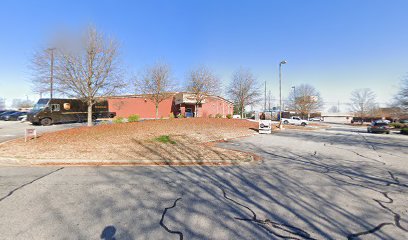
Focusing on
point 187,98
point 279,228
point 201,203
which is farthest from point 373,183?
point 187,98

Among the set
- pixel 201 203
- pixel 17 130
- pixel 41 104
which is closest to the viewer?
pixel 201 203

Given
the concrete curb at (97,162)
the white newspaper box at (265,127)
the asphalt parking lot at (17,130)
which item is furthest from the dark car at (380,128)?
the asphalt parking lot at (17,130)

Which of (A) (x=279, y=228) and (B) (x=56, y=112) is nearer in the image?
(A) (x=279, y=228)

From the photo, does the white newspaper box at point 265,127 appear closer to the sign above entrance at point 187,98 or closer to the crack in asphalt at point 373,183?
the crack in asphalt at point 373,183

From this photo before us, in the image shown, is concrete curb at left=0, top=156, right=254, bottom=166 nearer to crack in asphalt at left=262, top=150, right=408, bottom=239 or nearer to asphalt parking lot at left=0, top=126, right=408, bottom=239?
asphalt parking lot at left=0, top=126, right=408, bottom=239

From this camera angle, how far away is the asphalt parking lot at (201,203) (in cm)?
287

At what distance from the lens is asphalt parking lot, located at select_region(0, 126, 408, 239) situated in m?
2.87

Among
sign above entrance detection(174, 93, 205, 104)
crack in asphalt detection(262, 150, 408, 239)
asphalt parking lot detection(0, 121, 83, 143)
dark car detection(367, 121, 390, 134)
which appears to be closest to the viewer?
crack in asphalt detection(262, 150, 408, 239)

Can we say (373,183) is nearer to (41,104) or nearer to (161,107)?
(41,104)

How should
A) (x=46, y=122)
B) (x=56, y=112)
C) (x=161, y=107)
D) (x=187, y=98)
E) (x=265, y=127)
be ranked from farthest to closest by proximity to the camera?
(x=161, y=107), (x=187, y=98), (x=56, y=112), (x=46, y=122), (x=265, y=127)

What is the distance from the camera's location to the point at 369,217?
11.0 feet

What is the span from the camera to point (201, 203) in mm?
3760

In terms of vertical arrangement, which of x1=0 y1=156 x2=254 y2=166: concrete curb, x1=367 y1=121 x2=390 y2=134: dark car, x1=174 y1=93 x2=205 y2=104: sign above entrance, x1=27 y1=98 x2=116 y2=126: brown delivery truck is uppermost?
x1=174 y1=93 x2=205 y2=104: sign above entrance

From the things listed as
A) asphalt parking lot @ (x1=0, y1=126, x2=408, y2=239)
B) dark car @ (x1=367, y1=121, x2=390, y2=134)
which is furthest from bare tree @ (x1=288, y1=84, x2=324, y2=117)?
asphalt parking lot @ (x1=0, y1=126, x2=408, y2=239)
